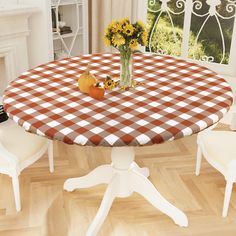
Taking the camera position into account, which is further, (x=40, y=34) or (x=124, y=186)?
(x=40, y=34)

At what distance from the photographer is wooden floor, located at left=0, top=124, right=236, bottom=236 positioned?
2271 mm

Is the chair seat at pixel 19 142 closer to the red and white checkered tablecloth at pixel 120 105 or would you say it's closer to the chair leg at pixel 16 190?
the chair leg at pixel 16 190

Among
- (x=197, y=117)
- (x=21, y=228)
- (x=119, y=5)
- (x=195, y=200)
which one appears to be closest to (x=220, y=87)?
(x=197, y=117)

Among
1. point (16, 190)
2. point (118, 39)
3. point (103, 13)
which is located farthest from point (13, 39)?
point (118, 39)

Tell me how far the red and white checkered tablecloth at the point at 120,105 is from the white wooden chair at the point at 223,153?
1.26 ft

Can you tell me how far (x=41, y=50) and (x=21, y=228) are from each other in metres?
1.94

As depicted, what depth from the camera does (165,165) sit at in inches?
116

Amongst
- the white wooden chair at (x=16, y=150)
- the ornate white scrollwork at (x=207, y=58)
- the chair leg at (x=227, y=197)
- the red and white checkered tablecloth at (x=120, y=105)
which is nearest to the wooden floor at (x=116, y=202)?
the chair leg at (x=227, y=197)

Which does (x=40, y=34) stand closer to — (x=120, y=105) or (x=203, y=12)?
(x=203, y=12)

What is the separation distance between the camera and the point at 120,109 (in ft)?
6.27

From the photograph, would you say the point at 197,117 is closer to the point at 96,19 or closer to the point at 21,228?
the point at 21,228

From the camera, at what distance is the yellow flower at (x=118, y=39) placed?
1934mm

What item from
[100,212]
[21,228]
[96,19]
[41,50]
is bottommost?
[21,228]

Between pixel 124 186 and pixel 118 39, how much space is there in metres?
0.97
